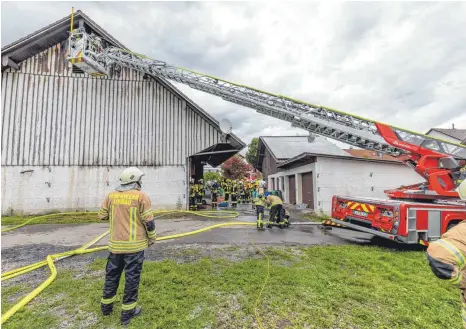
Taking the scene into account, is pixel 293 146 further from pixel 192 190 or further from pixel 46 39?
pixel 46 39

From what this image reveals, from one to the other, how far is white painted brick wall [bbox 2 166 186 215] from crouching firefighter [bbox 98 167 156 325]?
8.96 m

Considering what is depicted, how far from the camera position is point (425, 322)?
2.71 m

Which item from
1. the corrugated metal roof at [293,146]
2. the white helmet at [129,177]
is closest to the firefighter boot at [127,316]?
the white helmet at [129,177]

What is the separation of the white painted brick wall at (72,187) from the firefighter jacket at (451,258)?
10953 millimetres

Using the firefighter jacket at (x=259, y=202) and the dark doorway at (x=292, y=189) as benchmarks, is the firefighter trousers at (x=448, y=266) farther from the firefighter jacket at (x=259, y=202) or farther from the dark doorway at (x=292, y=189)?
the dark doorway at (x=292, y=189)

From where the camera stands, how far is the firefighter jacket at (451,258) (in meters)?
1.57

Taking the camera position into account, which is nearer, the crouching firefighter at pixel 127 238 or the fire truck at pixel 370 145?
the crouching firefighter at pixel 127 238

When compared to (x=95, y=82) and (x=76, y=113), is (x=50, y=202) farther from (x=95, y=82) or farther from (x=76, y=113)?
(x=95, y=82)

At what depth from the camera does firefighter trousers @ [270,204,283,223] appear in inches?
313

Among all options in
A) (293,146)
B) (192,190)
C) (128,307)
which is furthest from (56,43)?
(293,146)

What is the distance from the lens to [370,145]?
7.97 m

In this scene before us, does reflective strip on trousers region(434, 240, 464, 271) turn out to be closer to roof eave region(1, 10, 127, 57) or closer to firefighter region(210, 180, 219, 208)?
roof eave region(1, 10, 127, 57)

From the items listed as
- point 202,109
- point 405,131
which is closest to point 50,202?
point 202,109

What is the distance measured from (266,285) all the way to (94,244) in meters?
4.50
